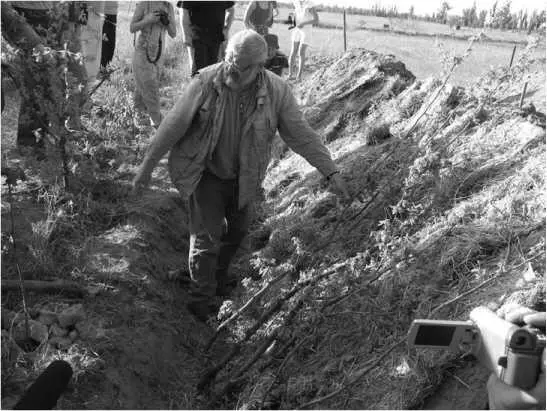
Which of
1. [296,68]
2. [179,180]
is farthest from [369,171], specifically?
[296,68]

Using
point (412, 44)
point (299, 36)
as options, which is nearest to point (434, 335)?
point (299, 36)

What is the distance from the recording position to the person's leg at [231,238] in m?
5.12

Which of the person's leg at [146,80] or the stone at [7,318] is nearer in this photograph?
the stone at [7,318]

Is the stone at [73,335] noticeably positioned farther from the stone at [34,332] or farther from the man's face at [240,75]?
the man's face at [240,75]

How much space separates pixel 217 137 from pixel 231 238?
87 centimetres

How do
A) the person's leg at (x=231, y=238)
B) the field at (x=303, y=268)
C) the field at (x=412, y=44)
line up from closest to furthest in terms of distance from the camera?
the field at (x=303, y=268)
the person's leg at (x=231, y=238)
the field at (x=412, y=44)

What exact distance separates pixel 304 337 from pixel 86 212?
2.12 meters

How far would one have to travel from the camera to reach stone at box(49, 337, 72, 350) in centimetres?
396

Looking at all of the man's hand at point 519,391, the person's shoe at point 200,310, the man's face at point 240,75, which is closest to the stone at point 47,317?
the person's shoe at point 200,310

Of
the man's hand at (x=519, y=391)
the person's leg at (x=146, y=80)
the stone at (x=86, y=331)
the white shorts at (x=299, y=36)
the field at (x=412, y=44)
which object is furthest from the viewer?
the white shorts at (x=299, y=36)

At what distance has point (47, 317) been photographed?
13.5 ft

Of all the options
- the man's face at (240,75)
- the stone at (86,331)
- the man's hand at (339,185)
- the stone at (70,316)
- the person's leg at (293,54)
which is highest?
the man's face at (240,75)

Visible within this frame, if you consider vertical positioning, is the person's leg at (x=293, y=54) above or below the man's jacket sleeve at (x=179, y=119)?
below

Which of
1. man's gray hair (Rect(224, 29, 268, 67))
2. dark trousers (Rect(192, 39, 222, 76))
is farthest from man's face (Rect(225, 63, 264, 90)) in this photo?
dark trousers (Rect(192, 39, 222, 76))
